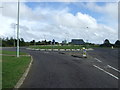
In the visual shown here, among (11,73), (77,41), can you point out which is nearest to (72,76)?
(11,73)

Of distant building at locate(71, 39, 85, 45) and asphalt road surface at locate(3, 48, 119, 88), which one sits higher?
distant building at locate(71, 39, 85, 45)

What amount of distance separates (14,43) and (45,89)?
93.4 metres

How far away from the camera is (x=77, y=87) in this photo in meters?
8.71

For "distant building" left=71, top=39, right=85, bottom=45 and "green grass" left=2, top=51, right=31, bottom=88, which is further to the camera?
"distant building" left=71, top=39, right=85, bottom=45

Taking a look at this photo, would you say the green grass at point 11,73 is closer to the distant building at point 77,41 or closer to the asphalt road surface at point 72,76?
the asphalt road surface at point 72,76

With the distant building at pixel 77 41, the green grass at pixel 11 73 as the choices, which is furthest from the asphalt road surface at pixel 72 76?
the distant building at pixel 77 41

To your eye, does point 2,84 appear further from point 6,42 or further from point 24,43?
point 24,43

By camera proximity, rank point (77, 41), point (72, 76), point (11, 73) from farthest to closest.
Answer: point (77, 41), point (72, 76), point (11, 73)

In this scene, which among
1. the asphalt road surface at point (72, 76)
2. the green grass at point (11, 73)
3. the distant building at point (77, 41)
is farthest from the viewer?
the distant building at point (77, 41)

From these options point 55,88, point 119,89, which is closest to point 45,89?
point 55,88

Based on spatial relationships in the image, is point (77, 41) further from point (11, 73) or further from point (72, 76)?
point (11, 73)

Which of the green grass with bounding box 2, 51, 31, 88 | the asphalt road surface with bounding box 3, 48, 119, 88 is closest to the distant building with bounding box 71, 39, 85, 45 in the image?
the asphalt road surface with bounding box 3, 48, 119, 88

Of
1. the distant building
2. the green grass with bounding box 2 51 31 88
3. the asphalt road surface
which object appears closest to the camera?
the green grass with bounding box 2 51 31 88

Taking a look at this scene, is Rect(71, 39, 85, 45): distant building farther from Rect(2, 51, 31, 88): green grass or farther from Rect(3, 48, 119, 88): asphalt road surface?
Rect(2, 51, 31, 88): green grass
